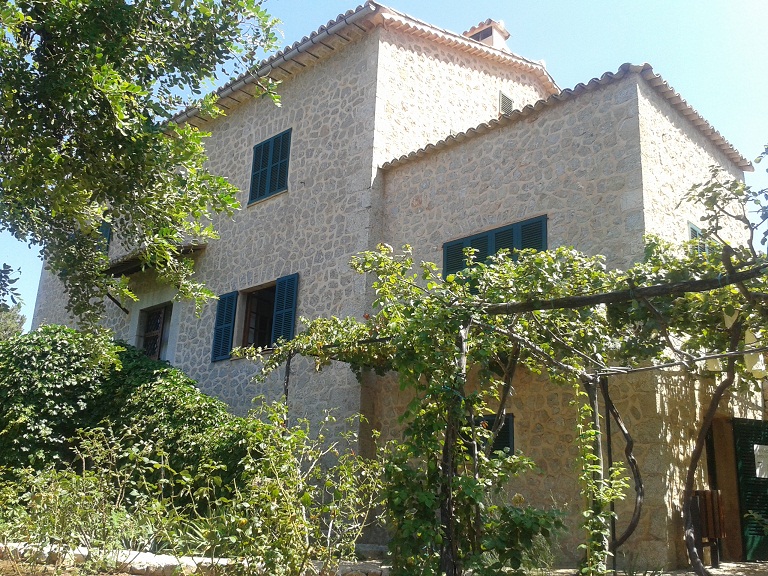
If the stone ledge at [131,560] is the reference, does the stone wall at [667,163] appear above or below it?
above

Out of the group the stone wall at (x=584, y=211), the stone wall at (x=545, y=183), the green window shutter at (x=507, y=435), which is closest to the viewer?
the stone wall at (x=584, y=211)

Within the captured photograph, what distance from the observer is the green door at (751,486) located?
318 inches

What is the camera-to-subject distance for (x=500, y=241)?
8992 mm

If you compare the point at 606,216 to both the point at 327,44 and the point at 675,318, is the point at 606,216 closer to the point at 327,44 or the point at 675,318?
the point at 675,318

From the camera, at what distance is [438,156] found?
32.8ft

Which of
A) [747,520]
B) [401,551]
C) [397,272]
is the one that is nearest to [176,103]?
[397,272]

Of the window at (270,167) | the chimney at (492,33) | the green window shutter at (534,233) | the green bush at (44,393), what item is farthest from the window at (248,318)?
the chimney at (492,33)

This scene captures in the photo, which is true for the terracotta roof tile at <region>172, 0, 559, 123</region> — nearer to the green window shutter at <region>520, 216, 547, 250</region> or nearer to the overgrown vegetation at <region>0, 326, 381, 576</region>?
the overgrown vegetation at <region>0, 326, 381, 576</region>

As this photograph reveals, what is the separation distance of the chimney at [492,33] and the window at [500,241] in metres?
6.34

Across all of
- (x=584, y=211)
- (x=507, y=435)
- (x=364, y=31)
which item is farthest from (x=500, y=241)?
(x=364, y=31)

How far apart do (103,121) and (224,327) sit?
6205 mm

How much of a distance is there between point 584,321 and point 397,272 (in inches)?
64.3

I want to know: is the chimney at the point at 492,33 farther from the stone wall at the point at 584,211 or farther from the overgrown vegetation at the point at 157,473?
the overgrown vegetation at the point at 157,473

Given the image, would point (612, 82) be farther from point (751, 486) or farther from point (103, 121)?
point (103, 121)
